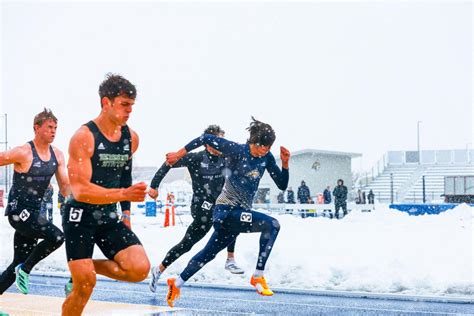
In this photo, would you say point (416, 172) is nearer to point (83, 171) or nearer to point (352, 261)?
point (352, 261)

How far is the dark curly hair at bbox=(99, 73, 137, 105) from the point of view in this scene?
6.28 metres

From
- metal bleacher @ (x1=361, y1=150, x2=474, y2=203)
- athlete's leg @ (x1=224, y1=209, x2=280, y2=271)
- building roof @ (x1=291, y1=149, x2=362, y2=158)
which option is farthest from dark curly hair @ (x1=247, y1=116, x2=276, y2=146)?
metal bleacher @ (x1=361, y1=150, x2=474, y2=203)

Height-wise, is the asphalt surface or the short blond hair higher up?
the short blond hair

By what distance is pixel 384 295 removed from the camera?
36.0 feet

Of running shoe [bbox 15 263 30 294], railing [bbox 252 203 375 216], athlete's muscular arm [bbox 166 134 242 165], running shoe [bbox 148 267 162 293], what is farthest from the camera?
railing [bbox 252 203 375 216]

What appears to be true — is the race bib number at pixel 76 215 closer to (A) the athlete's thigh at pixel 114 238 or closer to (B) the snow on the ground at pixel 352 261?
(A) the athlete's thigh at pixel 114 238

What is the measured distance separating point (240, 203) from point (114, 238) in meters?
2.43

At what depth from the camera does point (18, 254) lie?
9.09 m

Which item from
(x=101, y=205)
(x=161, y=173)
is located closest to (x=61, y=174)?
(x=161, y=173)

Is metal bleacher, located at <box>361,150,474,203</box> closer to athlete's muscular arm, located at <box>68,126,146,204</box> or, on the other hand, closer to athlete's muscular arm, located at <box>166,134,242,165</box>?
athlete's muscular arm, located at <box>166,134,242,165</box>

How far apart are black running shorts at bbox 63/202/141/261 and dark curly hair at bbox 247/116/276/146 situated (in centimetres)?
220

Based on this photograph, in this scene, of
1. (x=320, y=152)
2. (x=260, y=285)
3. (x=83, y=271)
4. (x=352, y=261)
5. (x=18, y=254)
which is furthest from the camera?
(x=320, y=152)

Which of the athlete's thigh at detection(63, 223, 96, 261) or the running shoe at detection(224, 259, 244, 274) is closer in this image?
the athlete's thigh at detection(63, 223, 96, 261)

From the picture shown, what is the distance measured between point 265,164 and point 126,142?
2455 millimetres
